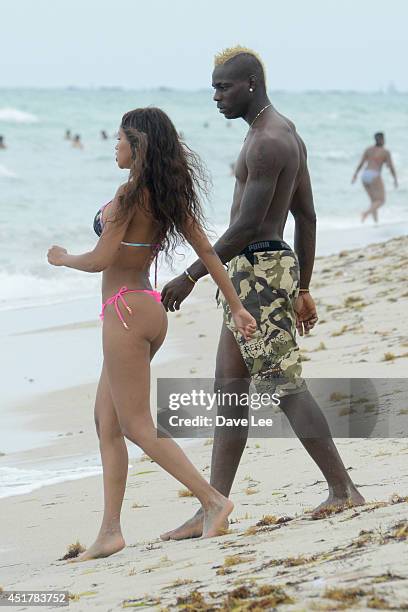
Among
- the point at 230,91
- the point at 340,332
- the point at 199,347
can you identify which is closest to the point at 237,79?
the point at 230,91

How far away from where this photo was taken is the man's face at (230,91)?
14.8 ft

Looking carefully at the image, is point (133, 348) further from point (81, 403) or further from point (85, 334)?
point (85, 334)

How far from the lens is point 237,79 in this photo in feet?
14.8

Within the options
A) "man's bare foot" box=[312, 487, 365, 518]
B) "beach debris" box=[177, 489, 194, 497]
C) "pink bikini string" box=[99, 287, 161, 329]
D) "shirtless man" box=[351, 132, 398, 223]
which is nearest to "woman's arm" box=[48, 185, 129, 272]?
"pink bikini string" box=[99, 287, 161, 329]

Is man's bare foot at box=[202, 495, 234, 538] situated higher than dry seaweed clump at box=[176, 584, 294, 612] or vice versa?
dry seaweed clump at box=[176, 584, 294, 612]

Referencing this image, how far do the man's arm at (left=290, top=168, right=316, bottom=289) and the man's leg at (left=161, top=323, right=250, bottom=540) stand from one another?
0.44 metres

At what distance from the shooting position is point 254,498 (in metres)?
4.98

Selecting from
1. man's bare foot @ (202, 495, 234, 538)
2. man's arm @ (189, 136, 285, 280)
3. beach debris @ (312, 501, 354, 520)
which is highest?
man's arm @ (189, 136, 285, 280)

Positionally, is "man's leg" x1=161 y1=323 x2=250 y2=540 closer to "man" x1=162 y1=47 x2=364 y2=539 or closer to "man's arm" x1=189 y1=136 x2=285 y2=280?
"man" x1=162 y1=47 x2=364 y2=539

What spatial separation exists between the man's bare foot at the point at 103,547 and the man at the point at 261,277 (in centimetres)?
20

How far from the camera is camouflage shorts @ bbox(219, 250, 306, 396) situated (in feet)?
14.3

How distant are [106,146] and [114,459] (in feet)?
122

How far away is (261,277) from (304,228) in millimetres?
396

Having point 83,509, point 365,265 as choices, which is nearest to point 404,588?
point 83,509
